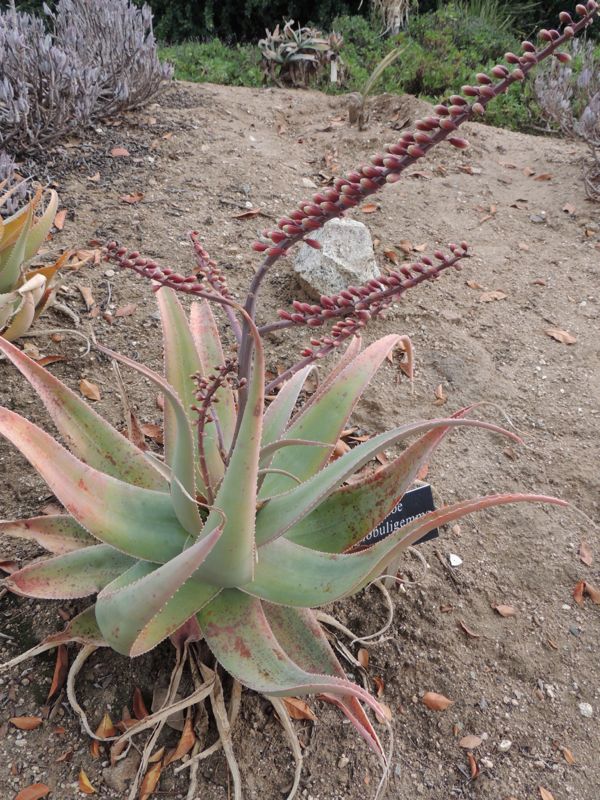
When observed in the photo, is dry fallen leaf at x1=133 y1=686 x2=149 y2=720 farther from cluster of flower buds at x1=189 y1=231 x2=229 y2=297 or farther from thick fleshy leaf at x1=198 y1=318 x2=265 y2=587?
cluster of flower buds at x1=189 y1=231 x2=229 y2=297

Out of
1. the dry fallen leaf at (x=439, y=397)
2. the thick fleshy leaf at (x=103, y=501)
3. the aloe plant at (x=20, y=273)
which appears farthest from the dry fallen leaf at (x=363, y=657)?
the aloe plant at (x=20, y=273)

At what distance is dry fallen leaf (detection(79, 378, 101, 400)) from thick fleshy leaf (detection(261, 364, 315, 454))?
95 centimetres

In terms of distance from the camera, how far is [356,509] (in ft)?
4.69

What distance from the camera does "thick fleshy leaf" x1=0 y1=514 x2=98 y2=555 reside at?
4.78 ft

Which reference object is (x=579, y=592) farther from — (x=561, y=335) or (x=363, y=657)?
(x=561, y=335)

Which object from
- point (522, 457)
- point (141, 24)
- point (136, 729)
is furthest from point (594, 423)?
point (141, 24)

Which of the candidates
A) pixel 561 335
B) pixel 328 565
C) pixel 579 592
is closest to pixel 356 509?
pixel 328 565

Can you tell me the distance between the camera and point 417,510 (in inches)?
65.3

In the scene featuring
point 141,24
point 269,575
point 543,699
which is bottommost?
point 543,699

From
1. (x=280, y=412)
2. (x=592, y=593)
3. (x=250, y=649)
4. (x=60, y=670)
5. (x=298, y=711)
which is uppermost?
(x=280, y=412)

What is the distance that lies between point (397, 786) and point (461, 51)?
24.4ft

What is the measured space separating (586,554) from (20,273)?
6.61 feet

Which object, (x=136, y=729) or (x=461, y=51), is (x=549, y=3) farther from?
(x=136, y=729)

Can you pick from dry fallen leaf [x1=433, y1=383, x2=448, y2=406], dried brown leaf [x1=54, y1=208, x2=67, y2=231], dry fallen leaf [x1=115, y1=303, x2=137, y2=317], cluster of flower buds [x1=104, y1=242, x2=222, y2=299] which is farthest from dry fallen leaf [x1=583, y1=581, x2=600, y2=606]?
dried brown leaf [x1=54, y1=208, x2=67, y2=231]
